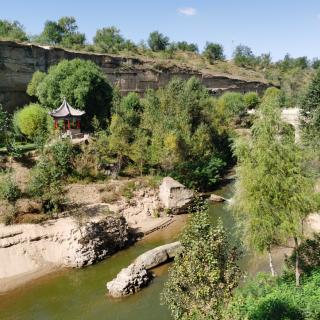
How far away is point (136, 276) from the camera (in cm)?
1836

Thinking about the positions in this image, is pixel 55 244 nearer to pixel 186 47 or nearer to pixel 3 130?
pixel 3 130

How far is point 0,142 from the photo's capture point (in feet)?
101

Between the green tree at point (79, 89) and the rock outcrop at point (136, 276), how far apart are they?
62.6ft

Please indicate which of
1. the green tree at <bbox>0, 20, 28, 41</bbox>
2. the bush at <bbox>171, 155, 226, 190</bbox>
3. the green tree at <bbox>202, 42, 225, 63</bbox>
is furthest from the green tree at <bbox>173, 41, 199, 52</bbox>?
the bush at <bbox>171, 155, 226, 190</bbox>

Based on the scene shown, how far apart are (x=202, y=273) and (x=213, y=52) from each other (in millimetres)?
74920

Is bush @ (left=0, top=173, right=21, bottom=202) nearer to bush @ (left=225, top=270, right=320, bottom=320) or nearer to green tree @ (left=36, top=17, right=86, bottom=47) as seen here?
bush @ (left=225, top=270, right=320, bottom=320)

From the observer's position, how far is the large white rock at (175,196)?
2798 cm

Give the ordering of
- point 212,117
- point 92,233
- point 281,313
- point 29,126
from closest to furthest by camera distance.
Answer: point 281,313 → point 92,233 → point 29,126 → point 212,117

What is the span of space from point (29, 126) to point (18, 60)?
40.4 ft

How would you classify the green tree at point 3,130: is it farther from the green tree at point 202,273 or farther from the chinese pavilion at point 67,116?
the green tree at point 202,273

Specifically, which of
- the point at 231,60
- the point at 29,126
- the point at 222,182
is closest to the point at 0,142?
the point at 29,126

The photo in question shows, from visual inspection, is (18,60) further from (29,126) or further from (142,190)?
(142,190)

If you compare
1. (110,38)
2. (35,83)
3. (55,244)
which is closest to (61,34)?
(110,38)

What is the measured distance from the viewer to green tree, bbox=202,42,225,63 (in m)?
78.9
